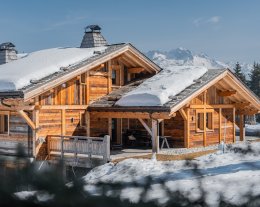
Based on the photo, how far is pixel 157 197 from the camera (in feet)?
7.43

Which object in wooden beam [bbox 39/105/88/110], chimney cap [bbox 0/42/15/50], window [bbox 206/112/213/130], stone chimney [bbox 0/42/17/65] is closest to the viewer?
wooden beam [bbox 39/105/88/110]

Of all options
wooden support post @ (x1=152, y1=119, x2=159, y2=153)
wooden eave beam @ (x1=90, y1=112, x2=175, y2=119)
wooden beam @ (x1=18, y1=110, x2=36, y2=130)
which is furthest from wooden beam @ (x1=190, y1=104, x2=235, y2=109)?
wooden beam @ (x1=18, y1=110, x2=36, y2=130)

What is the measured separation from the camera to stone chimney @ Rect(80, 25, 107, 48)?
2419 centimetres

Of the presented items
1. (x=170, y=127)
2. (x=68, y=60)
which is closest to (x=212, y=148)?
(x=170, y=127)

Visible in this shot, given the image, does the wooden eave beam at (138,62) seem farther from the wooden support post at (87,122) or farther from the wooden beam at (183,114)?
the wooden beam at (183,114)

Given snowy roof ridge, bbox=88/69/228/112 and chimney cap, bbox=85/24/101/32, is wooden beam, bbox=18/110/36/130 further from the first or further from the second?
chimney cap, bbox=85/24/101/32

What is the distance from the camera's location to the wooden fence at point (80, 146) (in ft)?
53.4

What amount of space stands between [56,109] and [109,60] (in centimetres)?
415

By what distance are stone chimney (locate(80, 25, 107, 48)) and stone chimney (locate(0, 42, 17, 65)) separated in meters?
4.03

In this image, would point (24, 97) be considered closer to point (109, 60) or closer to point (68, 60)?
point (68, 60)

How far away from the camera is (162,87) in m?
19.7

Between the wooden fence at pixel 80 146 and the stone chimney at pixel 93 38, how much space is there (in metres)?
7.23

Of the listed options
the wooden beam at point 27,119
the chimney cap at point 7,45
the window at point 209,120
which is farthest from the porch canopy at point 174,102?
the chimney cap at point 7,45

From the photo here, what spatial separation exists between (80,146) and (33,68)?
174 inches
